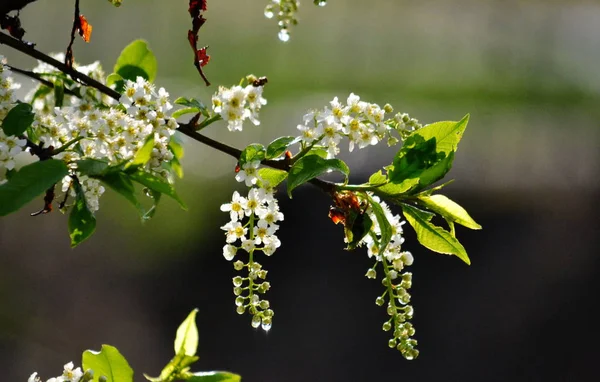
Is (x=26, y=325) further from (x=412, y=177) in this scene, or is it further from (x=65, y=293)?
(x=412, y=177)

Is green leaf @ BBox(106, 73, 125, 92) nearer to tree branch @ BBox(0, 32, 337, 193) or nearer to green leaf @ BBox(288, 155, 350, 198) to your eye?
tree branch @ BBox(0, 32, 337, 193)

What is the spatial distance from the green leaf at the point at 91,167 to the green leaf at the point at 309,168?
0.32ft

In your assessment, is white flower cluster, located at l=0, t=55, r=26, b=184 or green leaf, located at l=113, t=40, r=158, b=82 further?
green leaf, located at l=113, t=40, r=158, b=82

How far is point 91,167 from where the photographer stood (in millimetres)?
384

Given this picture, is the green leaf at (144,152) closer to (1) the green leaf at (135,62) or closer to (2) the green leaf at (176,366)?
(2) the green leaf at (176,366)

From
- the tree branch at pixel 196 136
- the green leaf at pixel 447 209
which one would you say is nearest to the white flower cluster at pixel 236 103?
the tree branch at pixel 196 136

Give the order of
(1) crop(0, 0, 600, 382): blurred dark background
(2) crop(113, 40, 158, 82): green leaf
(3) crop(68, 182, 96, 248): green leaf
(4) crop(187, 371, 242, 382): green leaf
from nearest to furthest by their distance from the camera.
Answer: (4) crop(187, 371, 242, 382): green leaf < (3) crop(68, 182, 96, 248): green leaf < (2) crop(113, 40, 158, 82): green leaf < (1) crop(0, 0, 600, 382): blurred dark background

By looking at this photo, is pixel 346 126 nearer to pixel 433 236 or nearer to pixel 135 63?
pixel 433 236

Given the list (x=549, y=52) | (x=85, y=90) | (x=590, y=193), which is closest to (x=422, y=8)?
(x=549, y=52)

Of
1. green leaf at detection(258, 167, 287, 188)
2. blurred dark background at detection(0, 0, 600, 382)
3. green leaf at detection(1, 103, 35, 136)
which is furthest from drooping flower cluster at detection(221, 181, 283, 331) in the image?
blurred dark background at detection(0, 0, 600, 382)

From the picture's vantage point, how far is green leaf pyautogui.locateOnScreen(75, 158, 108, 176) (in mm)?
380

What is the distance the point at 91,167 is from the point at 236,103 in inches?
3.6

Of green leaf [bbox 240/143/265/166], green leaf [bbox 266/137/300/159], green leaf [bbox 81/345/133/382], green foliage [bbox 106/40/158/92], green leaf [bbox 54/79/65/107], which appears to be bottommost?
green leaf [bbox 81/345/133/382]

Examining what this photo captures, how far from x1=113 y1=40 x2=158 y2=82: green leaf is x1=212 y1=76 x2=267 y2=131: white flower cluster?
141 millimetres
